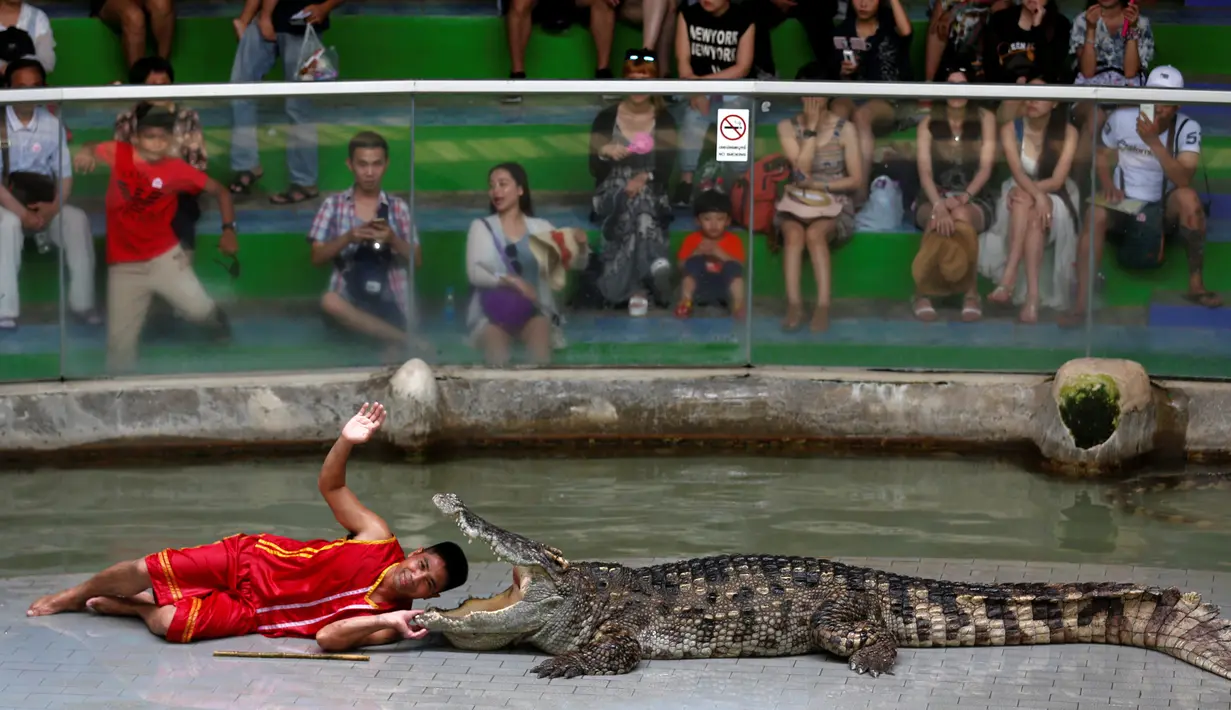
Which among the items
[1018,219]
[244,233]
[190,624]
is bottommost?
[190,624]

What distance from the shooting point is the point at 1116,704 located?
5.52 metres

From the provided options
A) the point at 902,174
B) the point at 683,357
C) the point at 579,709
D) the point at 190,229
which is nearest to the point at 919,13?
the point at 902,174

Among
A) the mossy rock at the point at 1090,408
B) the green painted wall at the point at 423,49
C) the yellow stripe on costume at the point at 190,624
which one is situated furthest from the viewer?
the green painted wall at the point at 423,49

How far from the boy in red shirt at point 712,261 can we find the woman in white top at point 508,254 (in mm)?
731

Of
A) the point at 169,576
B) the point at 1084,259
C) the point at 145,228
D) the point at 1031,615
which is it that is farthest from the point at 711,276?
the point at 169,576

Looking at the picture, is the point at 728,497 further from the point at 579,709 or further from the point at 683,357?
the point at 579,709

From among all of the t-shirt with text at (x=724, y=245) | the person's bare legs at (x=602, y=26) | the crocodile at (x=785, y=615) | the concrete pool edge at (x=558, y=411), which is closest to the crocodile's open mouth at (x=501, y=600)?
the crocodile at (x=785, y=615)

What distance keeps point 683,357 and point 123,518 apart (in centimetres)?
307

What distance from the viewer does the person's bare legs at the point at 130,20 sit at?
11.0m

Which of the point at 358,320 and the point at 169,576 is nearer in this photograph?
the point at 169,576

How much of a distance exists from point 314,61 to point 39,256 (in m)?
2.17

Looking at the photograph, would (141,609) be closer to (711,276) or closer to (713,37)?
(711,276)

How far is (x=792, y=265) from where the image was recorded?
→ 372 inches

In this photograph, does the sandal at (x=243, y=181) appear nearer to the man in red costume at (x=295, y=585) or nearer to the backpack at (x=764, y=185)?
the backpack at (x=764, y=185)
